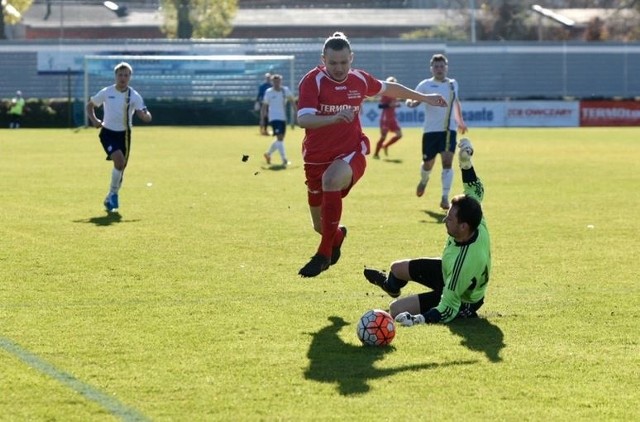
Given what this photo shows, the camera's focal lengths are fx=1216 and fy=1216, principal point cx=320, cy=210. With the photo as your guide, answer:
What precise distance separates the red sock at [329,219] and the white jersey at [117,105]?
805cm

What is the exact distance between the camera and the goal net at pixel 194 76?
56.1 m

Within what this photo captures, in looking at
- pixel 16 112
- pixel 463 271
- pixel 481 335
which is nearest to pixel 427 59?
pixel 16 112

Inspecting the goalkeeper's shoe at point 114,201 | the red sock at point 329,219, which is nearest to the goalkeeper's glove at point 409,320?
the red sock at point 329,219

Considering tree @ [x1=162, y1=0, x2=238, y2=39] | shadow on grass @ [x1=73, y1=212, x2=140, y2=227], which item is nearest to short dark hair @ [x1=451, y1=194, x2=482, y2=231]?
shadow on grass @ [x1=73, y1=212, x2=140, y2=227]

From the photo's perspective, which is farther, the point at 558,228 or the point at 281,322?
the point at 558,228

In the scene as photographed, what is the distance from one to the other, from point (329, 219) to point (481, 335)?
2.20m

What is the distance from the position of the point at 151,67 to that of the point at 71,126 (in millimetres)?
6270

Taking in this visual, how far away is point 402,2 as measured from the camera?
10644cm

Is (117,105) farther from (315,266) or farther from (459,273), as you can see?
(459,273)

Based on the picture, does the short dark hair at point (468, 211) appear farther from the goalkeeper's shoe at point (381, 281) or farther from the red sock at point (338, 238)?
the red sock at point (338, 238)

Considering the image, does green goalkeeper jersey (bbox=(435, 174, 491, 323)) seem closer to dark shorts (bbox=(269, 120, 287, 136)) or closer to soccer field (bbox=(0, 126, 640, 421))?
soccer field (bbox=(0, 126, 640, 421))

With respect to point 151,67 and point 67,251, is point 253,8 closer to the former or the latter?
point 151,67

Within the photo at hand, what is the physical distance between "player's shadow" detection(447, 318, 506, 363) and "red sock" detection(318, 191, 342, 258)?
5.30ft

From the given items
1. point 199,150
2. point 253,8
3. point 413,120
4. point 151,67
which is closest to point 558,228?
point 199,150
